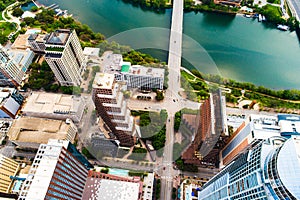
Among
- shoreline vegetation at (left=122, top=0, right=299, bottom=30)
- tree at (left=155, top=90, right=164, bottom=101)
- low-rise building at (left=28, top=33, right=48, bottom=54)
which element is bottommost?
tree at (left=155, top=90, right=164, bottom=101)

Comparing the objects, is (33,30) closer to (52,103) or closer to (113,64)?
(52,103)

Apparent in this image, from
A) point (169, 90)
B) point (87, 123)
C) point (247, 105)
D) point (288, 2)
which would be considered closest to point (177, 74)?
point (169, 90)

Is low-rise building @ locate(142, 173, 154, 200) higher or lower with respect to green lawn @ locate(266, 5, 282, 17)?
lower

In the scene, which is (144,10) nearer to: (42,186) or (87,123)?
(87,123)

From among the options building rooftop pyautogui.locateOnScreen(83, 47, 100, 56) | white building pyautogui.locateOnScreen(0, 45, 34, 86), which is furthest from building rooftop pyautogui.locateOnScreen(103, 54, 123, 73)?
white building pyautogui.locateOnScreen(0, 45, 34, 86)

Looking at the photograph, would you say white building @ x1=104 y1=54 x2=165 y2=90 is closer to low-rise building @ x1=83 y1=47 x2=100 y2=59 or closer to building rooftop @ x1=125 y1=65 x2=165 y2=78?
building rooftop @ x1=125 y1=65 x2=165 y2=78

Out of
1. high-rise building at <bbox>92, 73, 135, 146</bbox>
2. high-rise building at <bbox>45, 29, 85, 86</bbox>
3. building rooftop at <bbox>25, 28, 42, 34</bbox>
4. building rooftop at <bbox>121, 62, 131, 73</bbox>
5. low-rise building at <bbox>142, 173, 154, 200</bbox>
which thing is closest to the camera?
high-rise building at <bbox>92, 73, 135, 146</bbox>
